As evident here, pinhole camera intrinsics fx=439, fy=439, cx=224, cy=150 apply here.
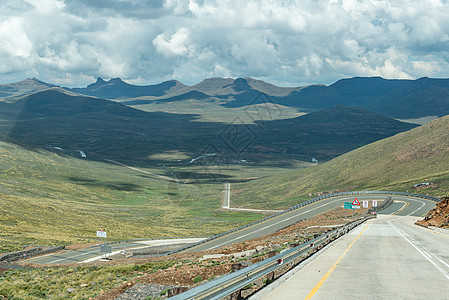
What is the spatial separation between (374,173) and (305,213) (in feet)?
284

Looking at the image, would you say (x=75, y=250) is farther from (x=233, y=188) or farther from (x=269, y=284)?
(x=233, y=188)

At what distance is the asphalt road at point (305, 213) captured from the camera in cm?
6094

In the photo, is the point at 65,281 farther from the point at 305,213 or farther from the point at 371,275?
the point at 305,213

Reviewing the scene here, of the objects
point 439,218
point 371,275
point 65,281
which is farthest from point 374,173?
point 371,275

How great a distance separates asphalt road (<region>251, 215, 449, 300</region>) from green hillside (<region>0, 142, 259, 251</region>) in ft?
128

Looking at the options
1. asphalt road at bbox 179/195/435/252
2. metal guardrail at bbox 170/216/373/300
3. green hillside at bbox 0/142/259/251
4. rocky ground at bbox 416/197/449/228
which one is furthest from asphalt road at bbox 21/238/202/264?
rocky ground at bbox 416/197/449/228

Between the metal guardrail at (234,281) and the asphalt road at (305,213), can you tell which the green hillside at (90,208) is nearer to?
the asphalt road at (305,213)

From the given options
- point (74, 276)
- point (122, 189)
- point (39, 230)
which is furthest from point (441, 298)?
point (122, 189)

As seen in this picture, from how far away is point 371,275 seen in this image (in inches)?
628

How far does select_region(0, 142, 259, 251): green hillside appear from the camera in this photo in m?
73.5

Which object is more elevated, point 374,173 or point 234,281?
point 374,173

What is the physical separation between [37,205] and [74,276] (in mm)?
73848

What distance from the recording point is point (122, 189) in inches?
6973

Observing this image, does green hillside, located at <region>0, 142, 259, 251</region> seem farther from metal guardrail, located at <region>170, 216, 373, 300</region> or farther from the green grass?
metal guardrail, located at <region>170, 216, 373, 300</region>
